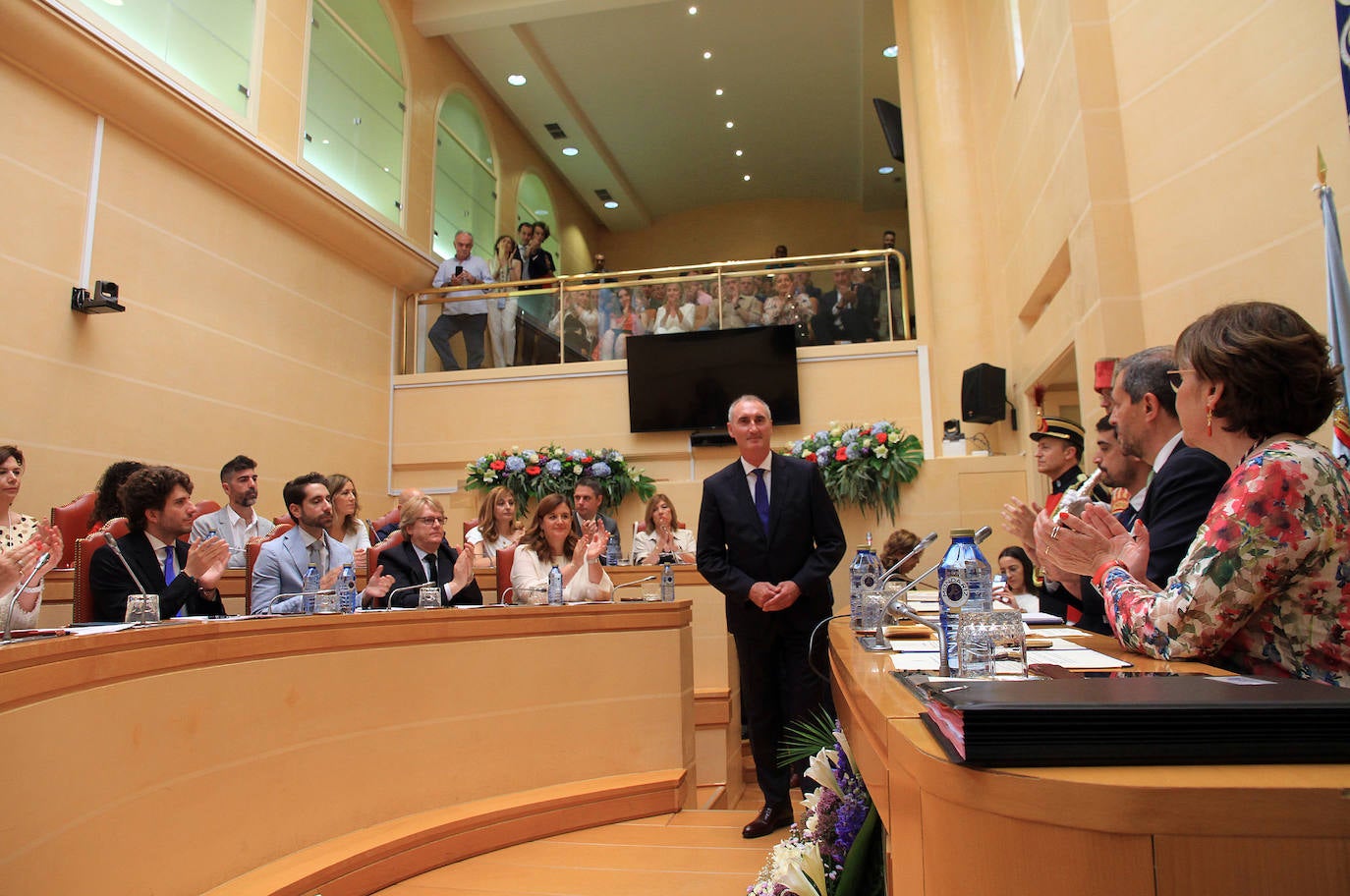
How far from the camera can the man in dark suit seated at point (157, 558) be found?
296cm

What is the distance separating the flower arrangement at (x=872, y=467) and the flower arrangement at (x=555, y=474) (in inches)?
71.6

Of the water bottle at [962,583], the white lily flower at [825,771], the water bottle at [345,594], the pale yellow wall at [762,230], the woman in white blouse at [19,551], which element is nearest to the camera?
the water bottle at [962,583]

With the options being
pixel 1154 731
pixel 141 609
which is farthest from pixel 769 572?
pixel 1154 731

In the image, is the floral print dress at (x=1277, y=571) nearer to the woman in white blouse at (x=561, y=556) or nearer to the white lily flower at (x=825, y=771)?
the white lily flower at (x=825, y=771)

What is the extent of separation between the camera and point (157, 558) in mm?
3283

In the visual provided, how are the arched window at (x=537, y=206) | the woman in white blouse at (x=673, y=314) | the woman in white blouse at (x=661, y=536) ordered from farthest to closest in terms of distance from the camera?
the arched window at (x=537, y=206)
the woman in white blouse at (x=673, y=314)
the woman in white blouse at (x=661, y=536)

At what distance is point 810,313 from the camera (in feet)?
28.9

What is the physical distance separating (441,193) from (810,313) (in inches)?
190

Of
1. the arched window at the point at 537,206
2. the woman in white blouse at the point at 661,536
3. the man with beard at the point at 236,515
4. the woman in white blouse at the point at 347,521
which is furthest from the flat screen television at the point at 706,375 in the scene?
the arched window at the point at 537,206

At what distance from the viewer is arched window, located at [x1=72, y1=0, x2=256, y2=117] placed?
6.18 m

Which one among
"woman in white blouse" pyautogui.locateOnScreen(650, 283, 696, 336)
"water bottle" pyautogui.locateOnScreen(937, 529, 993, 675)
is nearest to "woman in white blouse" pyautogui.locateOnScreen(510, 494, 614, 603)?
"water bottle" pyautogui.locateOnScreen(937, 529, 993, 675)

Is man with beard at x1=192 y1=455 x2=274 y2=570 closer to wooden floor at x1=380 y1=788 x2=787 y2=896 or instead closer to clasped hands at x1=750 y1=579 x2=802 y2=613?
wooden floor at x1=380 y1=788 x2=787 y2=896

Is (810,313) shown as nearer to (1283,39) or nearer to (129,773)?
(1283,39)

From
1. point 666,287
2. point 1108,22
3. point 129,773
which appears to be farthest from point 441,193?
point 129,773
